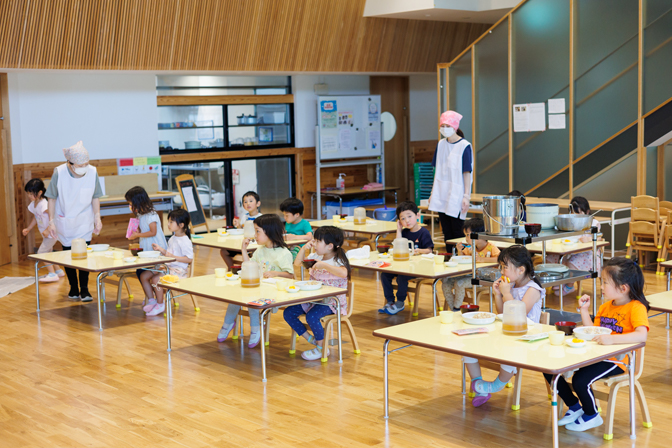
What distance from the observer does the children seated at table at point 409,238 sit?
6.94 m

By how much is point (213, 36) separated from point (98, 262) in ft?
15.7

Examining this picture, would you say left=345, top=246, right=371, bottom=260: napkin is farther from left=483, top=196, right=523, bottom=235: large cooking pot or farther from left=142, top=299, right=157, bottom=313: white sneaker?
left=142, top=299, right=157, bottom=313: white sneaker

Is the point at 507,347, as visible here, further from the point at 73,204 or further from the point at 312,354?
the point at 73,204

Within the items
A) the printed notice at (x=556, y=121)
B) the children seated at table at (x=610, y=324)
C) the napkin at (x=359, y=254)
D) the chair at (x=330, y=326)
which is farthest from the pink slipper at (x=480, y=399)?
the printed notice at (x=556, y=121)

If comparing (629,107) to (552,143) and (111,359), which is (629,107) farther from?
(111,359)

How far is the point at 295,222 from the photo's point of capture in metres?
7.64

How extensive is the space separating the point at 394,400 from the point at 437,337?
0.90 metres

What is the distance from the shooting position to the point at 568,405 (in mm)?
4184

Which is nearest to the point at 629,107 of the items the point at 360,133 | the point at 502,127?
the point at 502,127

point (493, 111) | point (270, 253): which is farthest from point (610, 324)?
point (493, 111)

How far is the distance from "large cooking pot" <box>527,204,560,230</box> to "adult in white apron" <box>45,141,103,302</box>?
4643mm

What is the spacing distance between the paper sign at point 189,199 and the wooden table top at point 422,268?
5.73 m

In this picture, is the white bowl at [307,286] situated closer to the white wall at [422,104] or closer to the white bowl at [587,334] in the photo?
the white bowl at [587,334]

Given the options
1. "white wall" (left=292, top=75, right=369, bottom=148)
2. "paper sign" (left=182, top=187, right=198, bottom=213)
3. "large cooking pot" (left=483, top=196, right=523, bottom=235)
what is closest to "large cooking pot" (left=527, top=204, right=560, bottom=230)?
"large cooking pot" (left=483, top=196, right=523, bottom=235)
